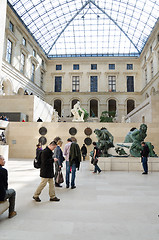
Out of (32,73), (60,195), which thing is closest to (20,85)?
(32,73)

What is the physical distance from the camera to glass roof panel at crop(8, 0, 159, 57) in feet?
110

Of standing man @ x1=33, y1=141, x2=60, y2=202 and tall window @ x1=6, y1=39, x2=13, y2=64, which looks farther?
tall window @ x1=6, y1=39, x2=13, y2=64

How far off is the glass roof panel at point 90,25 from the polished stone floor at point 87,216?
111ft

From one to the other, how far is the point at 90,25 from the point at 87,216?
43.5 meters

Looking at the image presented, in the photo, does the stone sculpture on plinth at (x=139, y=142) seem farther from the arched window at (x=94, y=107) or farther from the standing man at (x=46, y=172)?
the arched window at (x=94, y=107)

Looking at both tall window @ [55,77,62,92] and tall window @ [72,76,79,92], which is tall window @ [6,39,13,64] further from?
tall window @ [72,76,79,92]

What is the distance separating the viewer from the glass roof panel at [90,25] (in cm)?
3352

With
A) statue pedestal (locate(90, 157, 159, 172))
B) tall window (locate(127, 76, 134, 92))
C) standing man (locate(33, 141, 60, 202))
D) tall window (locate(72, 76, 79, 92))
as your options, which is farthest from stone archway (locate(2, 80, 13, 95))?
tall window (locate(127, 76, 134, 92))

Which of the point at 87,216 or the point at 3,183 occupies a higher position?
the point at 3,183

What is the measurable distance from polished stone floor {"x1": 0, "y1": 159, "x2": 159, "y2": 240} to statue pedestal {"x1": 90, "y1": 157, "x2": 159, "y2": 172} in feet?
12.0

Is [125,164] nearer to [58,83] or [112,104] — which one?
[112,104]

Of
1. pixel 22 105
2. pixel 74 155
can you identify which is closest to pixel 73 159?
pixel 74 155

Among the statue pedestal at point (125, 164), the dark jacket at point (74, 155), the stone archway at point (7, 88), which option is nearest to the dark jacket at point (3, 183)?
the dark jacket at point (74, 155)

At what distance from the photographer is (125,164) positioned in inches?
346
